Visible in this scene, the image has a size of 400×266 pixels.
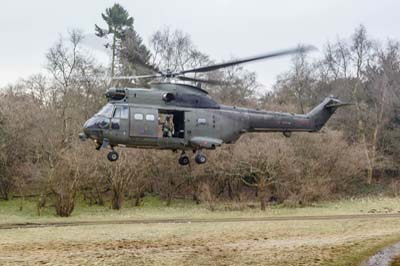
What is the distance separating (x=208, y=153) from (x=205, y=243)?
63.6 feet

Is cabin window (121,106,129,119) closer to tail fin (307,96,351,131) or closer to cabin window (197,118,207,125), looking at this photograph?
cabin window (197,118,207,125)

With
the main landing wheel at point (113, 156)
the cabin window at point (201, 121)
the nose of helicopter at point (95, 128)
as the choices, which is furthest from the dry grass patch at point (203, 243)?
the cabin window at point (201, 121)

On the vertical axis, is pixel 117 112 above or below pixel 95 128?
above

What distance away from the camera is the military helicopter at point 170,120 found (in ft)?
57.1

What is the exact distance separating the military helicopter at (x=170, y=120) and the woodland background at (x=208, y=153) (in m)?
14.7

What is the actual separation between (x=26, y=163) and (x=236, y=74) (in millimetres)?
23426

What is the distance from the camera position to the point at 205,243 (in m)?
21.3

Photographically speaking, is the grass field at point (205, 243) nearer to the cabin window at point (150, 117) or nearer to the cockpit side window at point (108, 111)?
the cabin window at point (150, 117)

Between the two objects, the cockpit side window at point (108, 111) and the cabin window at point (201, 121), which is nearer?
the cockpit side window at point (108, 111)

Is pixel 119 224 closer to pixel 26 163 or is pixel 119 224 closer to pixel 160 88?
pixel 160 88

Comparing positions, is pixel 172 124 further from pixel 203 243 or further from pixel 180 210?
pixel 180 210

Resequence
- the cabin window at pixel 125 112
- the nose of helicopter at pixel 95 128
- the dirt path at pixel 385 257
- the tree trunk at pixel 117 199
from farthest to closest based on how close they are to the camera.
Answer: the tree trunk at pixel 117 199
the cabin window at pixel 125 112
the nose of helicopter at pixel 95 128
the dirt path at pixel 385 257

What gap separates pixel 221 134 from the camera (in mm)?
19000

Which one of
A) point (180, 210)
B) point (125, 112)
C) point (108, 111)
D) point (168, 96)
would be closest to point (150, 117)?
point (125, 112)
